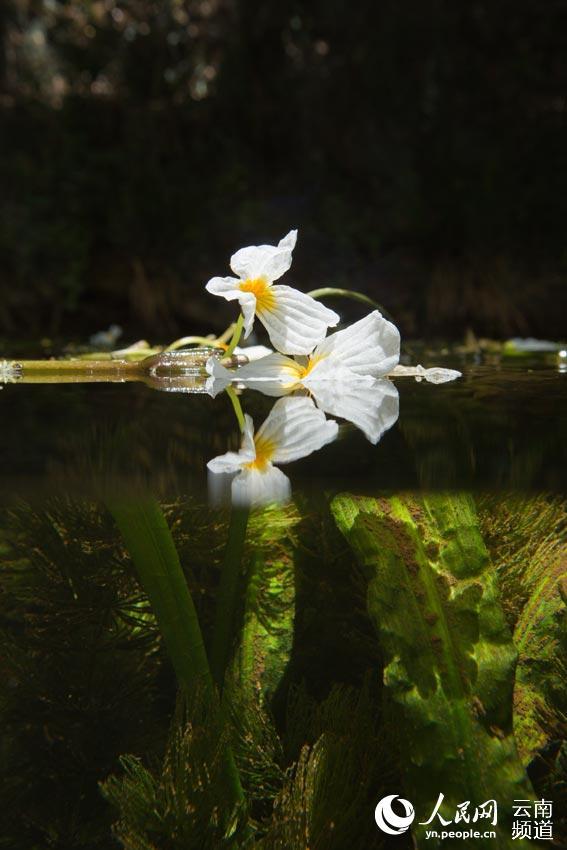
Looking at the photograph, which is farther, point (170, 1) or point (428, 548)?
point (170, 1)

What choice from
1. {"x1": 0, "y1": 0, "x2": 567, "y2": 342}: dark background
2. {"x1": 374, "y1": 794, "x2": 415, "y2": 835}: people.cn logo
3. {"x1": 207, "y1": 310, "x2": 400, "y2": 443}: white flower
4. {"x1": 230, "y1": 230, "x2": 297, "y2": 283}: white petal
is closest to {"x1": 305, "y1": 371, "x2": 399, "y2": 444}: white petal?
{"x1": 207, "y1": 310, "x2": 400, "y2": 443}: white flower

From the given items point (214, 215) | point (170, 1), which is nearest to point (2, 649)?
point (214, 215)

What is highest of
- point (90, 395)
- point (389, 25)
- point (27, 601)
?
point (389, 25)

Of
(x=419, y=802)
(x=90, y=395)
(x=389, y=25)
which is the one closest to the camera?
(x=419, y=802)

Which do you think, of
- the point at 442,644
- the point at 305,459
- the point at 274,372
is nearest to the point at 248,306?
the point at 274,372

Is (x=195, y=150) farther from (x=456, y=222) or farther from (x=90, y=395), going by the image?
(x=90, y=395)

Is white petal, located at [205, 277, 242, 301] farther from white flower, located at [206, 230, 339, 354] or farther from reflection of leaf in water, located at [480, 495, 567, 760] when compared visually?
reflection of leaf in water, located at [480, 495, 567, 760]

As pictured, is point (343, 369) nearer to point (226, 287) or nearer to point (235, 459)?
point (226, 287)
